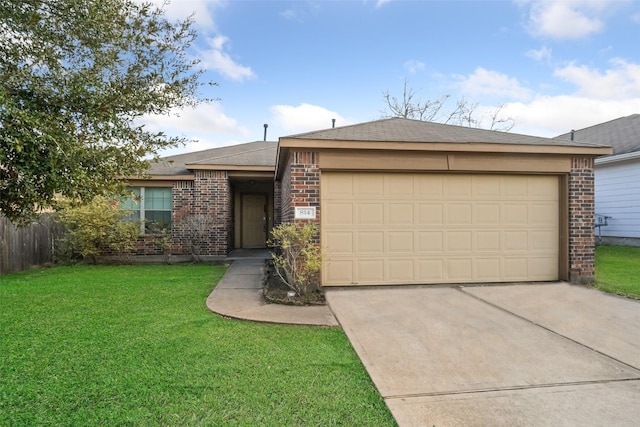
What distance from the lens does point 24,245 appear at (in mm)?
9031

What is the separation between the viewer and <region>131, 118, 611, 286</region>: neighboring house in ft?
21.3

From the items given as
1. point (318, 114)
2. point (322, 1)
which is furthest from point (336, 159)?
point (318, 114)

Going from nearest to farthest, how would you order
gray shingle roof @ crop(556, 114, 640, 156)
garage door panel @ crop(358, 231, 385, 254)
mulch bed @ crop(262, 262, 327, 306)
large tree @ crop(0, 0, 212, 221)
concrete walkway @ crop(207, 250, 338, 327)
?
large tree @ crop(0, 0, 212, 221), concrete walkway @ crop(207, 250, 338, 327), mulch bed @ crop(262, 262, 327, 306), garage door panel @ crop(358, 231, 385, 254), gray shingle roof @ crop(556, 114, 640, 156)

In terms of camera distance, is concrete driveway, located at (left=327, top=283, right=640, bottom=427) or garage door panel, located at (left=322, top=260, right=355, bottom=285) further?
garage door panel, located at (left=322, top=260, right=355, bottom=285)

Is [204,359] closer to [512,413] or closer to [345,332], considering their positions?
[345,332]

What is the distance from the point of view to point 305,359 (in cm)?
341

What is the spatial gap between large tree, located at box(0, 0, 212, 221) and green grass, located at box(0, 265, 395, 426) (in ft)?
5.21

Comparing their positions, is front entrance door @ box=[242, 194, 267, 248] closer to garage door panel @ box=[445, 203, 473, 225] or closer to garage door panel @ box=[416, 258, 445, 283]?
garage door panel @ box=[416, 258, 445, 283]

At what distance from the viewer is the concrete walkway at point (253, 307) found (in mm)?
4679

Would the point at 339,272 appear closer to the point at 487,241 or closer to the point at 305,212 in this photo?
the point at 305,212

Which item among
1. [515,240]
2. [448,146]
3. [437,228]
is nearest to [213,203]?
[437,228]

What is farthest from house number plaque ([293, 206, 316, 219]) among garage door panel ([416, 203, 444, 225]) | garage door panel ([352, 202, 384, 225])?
garage door panel ([416, 203, 444, 225])

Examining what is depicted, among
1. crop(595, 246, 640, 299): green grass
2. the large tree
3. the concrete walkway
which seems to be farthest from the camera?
crop(595, 246, 640, 299): green grass

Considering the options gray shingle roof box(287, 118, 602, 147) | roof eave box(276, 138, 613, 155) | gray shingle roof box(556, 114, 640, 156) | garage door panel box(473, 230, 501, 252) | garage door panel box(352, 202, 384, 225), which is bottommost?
garage door panel box(473, 230, 501, 252)
